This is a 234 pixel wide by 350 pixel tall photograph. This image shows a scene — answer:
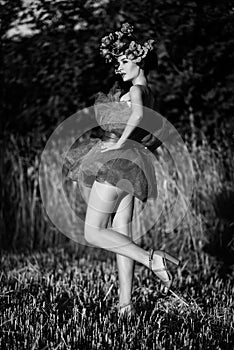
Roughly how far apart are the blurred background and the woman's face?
163 centimetres

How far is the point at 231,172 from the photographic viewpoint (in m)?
4.61

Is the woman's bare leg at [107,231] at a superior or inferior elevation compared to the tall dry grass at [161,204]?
superior

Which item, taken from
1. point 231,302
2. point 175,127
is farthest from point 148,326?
point 175,127

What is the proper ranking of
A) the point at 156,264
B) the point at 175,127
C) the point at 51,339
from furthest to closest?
the point at 175,127 → the point at 156,264 → the point at 51,339

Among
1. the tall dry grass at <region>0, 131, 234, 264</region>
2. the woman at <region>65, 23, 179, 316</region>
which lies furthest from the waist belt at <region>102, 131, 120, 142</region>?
the tall dry grass at <region>0, 131, 234, 264</region>

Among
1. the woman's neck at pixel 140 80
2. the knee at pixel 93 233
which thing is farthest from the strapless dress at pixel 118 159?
the knee at pixel 93 233

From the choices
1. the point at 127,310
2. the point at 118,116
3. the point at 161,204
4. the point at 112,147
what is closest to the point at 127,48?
the point at 118,116

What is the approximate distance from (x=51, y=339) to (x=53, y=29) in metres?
3.12

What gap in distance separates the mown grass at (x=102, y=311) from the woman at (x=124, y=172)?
0.20 m

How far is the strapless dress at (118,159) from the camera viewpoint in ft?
8.61

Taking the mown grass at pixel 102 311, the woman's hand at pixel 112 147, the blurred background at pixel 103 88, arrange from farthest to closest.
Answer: the blurred background at pixel 103 88 < the woman's hand at pixel 112 147 < the mown grass at pixel 102 311

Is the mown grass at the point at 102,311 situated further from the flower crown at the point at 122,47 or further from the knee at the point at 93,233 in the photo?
the flower crown at the point at 122,47

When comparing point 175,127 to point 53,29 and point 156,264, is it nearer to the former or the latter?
point 53,29

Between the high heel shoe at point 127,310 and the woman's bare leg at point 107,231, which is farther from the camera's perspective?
the high heel shoe at point 127,310
